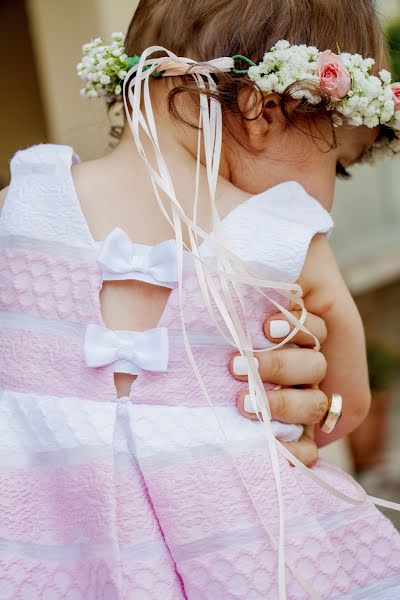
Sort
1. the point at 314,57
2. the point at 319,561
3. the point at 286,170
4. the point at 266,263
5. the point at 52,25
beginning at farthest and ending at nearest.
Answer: the point at 52,25, the point at 286,170, the point at 314,57, the point at 266,263, the point at 319,561

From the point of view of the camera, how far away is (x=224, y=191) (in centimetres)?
165

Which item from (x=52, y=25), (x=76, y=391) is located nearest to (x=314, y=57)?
(x=76, y=391)

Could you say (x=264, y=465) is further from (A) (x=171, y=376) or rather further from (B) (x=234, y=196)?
(B) (x=234, y=196)

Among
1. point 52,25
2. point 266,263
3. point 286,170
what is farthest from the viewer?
point 52,25

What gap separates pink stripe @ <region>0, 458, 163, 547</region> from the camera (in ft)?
4.74

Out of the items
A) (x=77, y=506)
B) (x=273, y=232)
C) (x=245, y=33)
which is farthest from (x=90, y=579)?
(x=245, y=33)

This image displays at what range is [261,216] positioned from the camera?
1.60 metres

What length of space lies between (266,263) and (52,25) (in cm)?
298

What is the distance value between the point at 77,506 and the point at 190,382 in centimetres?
30

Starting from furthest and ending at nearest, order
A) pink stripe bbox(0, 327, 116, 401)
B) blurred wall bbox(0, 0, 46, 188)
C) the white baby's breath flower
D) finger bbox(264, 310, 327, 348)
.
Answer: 1. blurred wall bbox(0, 0, 46, 188)
2. the white baby's breath flower
3. finger bbox(264, 310, 327, 348)
4. pink stripe bbox(0, 327, 116, 401)

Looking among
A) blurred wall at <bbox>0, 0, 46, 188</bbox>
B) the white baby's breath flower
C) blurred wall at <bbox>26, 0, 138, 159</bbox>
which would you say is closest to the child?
the white baby's breath flower

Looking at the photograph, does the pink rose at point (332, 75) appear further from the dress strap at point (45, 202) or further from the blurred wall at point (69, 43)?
the blurred wall at point (69, 43)

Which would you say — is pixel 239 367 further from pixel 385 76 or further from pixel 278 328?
pixel 385 76

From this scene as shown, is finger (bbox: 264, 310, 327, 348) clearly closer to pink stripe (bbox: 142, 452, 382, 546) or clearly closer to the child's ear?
pink stripe (bbox: 142, 452, 382, 546)
